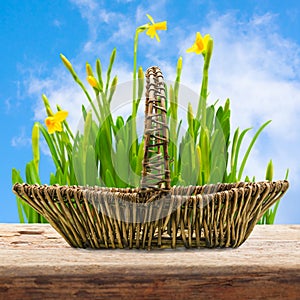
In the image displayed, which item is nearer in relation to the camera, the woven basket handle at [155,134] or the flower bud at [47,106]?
the woven basket handle at [155,134]

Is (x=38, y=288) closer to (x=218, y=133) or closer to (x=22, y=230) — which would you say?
(x=22, y=230)

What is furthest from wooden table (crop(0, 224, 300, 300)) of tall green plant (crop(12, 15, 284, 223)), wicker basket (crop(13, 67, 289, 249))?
tall green plant (crop(12, 15, 284, 223))

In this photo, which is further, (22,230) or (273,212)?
(273,212)

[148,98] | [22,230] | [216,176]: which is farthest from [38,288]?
[216,176]

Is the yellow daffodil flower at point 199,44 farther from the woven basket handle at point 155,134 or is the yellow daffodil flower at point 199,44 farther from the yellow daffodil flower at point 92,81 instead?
the woven basket handle at point 155,134

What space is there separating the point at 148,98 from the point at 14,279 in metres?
0.39

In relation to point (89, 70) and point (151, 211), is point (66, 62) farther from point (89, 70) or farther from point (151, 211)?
point (151, 211)

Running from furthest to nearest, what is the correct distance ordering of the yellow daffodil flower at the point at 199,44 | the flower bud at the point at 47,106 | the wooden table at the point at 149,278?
the flower bud at the point at 47,106 < the yellow daffodil flower at the point at 199,44 < the wooden table at the point at 149,278

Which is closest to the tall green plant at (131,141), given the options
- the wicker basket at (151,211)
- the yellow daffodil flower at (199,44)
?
the yellow daffodil flower at (199,44)

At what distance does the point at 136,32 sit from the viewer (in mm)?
1393

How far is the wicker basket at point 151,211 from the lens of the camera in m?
0.84

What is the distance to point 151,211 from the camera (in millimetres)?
844

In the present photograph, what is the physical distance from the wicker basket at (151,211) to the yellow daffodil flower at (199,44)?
47cm

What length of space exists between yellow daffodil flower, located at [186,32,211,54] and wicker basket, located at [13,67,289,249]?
1.53ft
